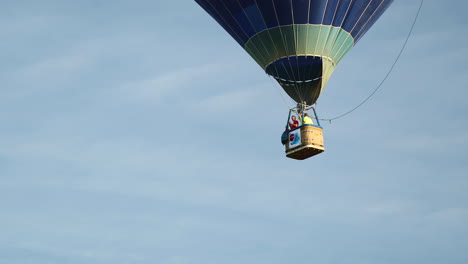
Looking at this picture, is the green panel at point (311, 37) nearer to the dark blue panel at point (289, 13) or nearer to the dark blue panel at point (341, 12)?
the dark blue panel at point (289, 13)

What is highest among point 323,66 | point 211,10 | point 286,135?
point 211,10

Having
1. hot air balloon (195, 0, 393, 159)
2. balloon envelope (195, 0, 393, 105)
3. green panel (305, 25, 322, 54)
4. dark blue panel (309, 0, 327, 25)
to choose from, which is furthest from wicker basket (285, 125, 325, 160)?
dark blue panel (309, 0, 327, 25)

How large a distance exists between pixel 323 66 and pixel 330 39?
101 centimetres

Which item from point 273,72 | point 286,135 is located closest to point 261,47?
point 273,72

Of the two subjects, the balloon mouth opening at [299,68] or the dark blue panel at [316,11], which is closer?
the dark blue panel at [316,11]

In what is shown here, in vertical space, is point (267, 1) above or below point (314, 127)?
above

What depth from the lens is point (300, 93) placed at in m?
39.7

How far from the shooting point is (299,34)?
127 ft

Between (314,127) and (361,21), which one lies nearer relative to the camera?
(314,127)

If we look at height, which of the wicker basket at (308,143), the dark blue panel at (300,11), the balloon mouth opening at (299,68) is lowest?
the wicker basket at (308,143)

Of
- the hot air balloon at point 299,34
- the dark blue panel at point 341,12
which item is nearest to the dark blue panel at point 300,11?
the hot air balloon at point 299,34

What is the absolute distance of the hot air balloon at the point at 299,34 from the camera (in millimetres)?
38781

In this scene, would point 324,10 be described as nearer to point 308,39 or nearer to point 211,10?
point 308,39

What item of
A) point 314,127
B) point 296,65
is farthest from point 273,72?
point 314,127
